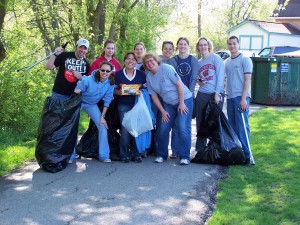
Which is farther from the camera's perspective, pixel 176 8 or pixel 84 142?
pixel 176 8

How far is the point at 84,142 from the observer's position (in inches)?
285

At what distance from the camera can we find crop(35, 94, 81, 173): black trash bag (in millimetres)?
6285

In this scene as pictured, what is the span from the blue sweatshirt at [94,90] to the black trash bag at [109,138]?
348 mm

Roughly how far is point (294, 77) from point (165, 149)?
8.05m

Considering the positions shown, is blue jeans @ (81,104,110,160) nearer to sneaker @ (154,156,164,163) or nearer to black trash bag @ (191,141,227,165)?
sneaker @ (154,156,164,163)

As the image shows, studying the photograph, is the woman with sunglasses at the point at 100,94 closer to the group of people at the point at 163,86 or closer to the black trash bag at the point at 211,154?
the group of people at the point at 163,86

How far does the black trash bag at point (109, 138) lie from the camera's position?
7141mm

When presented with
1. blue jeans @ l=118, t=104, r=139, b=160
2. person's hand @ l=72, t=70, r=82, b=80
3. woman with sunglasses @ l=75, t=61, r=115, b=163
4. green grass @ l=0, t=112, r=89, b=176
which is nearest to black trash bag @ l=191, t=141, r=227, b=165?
blue jeans @ l=118, t=104, r=139, b=160

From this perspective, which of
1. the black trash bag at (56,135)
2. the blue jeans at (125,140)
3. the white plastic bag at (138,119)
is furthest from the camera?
the blue jeans at (125,140)

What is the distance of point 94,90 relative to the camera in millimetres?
6699

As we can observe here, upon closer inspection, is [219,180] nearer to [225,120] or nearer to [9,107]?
[225,120]

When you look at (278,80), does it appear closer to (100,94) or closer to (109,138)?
(109,138)

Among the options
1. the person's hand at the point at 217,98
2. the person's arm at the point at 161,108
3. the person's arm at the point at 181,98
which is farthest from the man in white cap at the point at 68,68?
the person's hand at the point at 217,98

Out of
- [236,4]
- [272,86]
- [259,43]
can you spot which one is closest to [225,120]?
[272,86]
